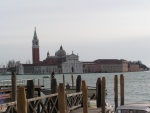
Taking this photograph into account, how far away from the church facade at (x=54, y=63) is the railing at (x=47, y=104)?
132 metres

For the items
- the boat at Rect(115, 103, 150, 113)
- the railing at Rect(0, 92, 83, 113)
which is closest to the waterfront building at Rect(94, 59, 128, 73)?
the railing at Rect(0, 92, 83, 113)

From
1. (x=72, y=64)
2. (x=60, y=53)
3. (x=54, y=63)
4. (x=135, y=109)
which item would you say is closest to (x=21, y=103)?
(x=135, y=109)

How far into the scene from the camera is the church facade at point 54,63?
15038 cm

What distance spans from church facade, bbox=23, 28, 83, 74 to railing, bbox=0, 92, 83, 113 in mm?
132141

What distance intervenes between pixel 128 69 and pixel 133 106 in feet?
537

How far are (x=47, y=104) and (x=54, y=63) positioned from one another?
141654mm

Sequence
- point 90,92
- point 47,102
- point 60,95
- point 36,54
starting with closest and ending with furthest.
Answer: point 60,95
point 47,102
point 90,92
point 36,54

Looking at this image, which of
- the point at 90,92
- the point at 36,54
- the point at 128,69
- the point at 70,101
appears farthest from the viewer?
the point at 128,69

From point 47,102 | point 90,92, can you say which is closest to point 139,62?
point 90,92

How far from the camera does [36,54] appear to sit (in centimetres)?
15262

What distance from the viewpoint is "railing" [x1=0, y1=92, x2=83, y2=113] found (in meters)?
11.5

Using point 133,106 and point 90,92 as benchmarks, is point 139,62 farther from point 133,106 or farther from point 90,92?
point 133,106

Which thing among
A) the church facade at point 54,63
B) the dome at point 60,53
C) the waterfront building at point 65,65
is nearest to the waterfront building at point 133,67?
the waterfront building at point 65,65

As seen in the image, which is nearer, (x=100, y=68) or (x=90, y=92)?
(x=90, y=92)
